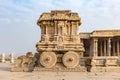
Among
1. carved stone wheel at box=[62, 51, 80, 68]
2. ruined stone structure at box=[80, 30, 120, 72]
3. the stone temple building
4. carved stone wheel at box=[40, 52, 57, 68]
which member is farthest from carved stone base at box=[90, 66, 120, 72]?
ruined stone structure at box=[80, 30, 120, 72]

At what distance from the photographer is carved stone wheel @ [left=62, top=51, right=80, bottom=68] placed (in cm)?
1809

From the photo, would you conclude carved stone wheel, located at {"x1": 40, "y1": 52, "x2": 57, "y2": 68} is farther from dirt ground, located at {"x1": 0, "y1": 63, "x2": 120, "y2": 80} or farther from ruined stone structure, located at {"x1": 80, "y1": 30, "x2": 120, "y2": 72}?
ruined stone structure, located at {"x1": 80, "y1": 30, "x2": 120, "y2": 72}

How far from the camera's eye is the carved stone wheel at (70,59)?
18094 millimetres

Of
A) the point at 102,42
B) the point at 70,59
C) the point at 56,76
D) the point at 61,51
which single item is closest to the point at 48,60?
the point at 61,51

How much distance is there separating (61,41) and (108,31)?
27104 mm

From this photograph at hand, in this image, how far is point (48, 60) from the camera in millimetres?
18172

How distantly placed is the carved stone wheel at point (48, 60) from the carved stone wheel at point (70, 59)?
2.12 ft

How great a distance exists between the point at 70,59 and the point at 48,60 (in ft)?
4.67

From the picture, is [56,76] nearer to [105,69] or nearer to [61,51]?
[61,51]

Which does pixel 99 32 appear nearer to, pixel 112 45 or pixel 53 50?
pixel 112 45

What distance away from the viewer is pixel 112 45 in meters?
48.9

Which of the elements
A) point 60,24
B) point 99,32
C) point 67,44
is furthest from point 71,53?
point 99,32

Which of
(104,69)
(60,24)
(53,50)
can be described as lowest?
(104,69)

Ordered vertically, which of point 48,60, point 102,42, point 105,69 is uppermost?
point 102,42
